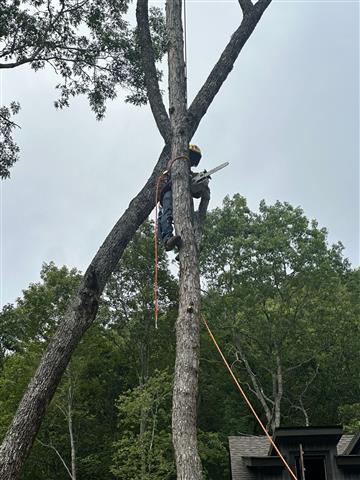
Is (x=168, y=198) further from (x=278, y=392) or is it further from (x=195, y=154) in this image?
(x=278, y=392)

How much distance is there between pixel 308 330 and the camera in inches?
850

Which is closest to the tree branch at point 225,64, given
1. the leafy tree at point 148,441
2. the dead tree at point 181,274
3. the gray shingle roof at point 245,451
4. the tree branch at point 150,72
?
the dead tree at point 181,274

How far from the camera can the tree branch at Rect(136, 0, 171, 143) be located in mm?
8102

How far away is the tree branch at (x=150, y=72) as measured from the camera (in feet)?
26.6

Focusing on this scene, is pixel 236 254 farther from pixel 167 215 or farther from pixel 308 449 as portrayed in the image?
pixel 167 215

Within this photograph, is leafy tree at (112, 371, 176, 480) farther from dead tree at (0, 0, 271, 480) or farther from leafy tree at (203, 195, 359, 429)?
dead tree at (0, 0, 271, 480)

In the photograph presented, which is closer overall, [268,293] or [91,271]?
[91,271]

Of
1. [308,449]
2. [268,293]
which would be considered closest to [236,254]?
[268,293]

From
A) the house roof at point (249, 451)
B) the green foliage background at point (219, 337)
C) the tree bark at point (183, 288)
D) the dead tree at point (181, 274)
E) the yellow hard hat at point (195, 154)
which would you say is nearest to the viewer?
the tree bark at point (183, 288)

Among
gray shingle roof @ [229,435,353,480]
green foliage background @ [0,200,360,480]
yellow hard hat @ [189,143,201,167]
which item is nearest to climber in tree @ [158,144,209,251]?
yellow hard hat @ [189,143,201,167]

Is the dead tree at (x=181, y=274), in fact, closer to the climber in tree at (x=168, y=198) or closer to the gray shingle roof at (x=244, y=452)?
the climber in tree at (x=168, y=198)

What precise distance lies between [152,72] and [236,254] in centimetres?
1479

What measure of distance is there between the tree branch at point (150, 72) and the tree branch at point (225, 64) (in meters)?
0.56

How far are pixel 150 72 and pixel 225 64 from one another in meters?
1.29
